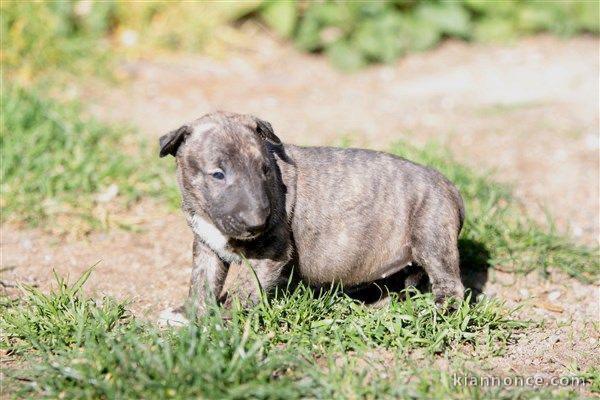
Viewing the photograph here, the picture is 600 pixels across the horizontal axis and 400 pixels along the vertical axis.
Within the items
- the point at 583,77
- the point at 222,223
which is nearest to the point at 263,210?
the point at 222,223

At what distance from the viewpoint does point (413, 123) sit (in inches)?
381

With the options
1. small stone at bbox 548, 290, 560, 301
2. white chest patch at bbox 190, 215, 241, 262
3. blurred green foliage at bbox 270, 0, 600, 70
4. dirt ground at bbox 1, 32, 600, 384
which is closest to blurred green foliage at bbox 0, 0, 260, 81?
dirt ground at bbox 1, 32, 600, 384

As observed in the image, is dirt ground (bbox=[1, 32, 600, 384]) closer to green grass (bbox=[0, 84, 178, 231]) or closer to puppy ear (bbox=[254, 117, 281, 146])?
green grass (bbox=[0, 84, 178, 231])

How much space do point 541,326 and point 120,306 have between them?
9.56 ft

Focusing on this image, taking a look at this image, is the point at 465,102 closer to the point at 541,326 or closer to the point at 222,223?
the point at 541,326

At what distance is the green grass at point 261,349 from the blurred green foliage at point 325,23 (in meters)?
5.91

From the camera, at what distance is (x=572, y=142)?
9203 mm

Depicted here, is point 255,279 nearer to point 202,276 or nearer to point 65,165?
point 202,276

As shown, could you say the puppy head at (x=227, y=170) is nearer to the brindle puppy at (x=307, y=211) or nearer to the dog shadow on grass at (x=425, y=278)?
the brindle puppy at (x=307, y=211)

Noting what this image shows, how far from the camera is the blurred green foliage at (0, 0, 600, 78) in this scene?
1091cm

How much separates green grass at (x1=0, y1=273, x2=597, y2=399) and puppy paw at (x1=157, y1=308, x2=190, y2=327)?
236 millimetres

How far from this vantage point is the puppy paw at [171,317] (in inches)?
216

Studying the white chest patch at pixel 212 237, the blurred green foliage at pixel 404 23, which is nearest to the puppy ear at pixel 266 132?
the white chest patch at pixel 212 237

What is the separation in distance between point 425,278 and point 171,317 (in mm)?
1919
